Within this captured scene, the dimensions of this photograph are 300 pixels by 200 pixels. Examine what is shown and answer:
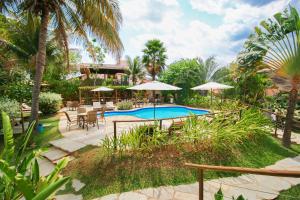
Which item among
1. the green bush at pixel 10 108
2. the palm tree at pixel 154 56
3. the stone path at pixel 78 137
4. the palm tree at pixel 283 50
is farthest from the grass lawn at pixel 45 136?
the palm tree at pixel 154 56

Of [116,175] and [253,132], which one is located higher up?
[253,132]

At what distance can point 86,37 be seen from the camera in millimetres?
9961

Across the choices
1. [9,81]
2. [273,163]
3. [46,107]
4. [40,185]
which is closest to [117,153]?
[40,185]

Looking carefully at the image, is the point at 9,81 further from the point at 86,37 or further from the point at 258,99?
the point at 258,99

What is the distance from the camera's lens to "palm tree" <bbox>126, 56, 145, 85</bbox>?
30.3 metres

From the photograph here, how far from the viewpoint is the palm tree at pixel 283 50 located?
655 cm

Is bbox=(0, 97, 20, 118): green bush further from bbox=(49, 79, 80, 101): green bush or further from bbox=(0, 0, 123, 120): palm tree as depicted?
bbox=(49, 79, 80, 101): green bush

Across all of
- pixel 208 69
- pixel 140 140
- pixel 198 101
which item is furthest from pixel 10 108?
pixel 208 69

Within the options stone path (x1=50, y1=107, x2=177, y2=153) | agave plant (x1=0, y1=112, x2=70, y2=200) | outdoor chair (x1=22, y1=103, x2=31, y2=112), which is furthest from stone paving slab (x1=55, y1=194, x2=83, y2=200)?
outdoor chair (x1=22, y1=103, x2=31, y2=112)

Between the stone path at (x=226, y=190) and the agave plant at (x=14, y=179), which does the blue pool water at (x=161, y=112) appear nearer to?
the stone path at (x=226, y=190)

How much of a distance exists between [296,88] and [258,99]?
262 inches

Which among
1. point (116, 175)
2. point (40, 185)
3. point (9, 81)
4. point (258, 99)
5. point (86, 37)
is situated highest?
point (86, 37)

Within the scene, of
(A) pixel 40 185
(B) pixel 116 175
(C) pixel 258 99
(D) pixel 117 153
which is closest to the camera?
(A) pixel 40 185

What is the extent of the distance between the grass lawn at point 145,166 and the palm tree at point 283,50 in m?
2.39
